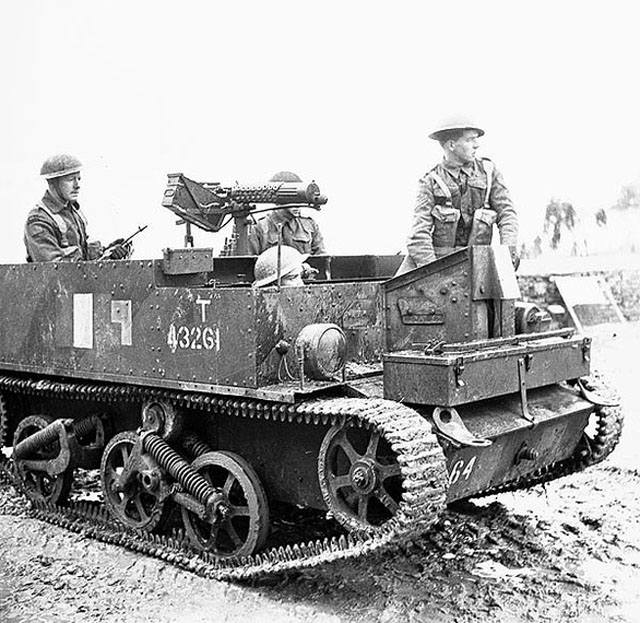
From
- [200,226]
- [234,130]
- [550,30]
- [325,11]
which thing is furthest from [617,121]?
[200,226]

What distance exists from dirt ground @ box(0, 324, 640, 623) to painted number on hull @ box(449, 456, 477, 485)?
66 cm

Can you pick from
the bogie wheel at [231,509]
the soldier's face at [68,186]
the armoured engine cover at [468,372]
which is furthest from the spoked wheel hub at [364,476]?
the soldier's face at [68,186]

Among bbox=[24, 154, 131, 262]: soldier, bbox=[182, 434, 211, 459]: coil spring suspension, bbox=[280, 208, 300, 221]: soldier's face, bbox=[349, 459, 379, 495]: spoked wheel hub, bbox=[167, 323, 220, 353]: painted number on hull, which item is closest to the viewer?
bbox=[349, 459, 379, 495]: spoked wheel hub

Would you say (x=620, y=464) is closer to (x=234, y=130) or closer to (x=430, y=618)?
(x=430, y=618)

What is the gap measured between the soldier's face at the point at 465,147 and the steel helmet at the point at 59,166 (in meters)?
2.95

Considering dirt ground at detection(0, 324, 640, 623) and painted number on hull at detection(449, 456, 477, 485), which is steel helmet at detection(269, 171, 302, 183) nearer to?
dirt ground at detection(0, 324, 640, 623)

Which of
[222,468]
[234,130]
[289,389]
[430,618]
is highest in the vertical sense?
[234,130]

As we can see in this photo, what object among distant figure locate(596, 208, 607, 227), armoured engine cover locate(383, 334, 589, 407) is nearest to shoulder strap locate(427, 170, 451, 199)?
armoured engine cover locate(383, 334, 589, 407)

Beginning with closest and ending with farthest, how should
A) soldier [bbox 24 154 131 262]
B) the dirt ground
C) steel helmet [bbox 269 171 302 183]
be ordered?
the dirt ground → soldier [bbox 24 154 131 262] → steel helmet [bbox 269 171 302 183]

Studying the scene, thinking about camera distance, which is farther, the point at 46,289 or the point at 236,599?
the point at 46,289

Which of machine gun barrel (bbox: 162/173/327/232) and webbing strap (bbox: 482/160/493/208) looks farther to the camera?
machine gun barrel (bbox: 162/173/327/232)

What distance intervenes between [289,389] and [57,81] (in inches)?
274

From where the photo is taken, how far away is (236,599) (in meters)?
5.66

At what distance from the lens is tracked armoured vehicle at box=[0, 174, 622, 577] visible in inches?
209
